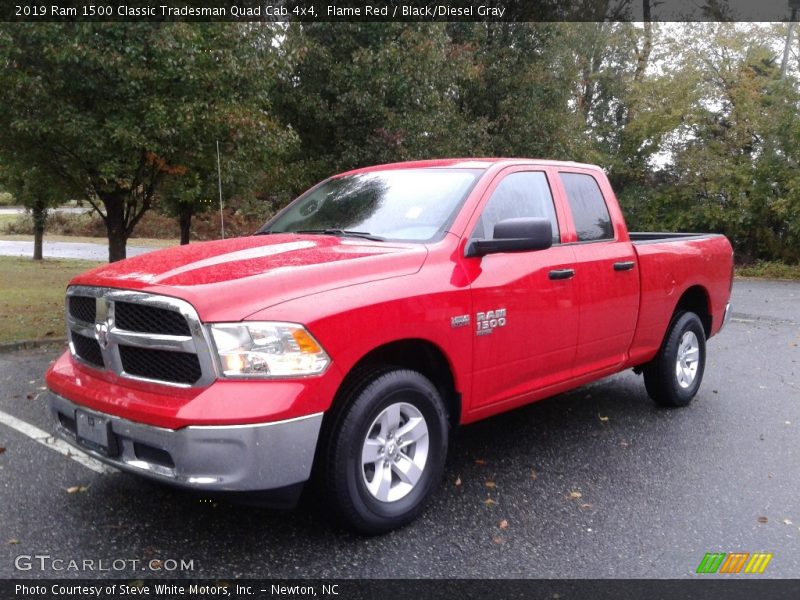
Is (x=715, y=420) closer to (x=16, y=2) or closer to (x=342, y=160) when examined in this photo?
(x=16, y=2)

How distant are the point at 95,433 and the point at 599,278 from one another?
10.4ft

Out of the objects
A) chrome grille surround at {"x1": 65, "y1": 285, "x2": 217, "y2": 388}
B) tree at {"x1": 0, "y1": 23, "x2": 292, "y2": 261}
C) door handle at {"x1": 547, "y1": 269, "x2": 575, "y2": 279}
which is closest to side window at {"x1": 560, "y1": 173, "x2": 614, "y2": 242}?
door handle at {"x1": 547, "y1": 269, "x2": 575, "y2": 279}

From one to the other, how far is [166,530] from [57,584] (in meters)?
0.58

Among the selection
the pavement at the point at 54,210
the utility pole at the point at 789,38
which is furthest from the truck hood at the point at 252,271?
the pavement at the point at 54,210

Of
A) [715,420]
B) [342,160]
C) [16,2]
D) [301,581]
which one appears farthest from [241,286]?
[342,160]

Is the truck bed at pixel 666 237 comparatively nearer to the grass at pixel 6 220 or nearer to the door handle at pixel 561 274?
the door handle at pixel 561 274

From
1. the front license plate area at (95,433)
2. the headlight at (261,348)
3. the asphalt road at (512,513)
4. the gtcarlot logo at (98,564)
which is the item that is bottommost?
the asphalt road at (512,513)

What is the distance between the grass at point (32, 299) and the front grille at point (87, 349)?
5.13m

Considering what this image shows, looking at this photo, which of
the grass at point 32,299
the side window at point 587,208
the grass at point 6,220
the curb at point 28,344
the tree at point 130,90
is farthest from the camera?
Result: the grass at point 6,220

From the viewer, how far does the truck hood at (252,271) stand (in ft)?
10.3

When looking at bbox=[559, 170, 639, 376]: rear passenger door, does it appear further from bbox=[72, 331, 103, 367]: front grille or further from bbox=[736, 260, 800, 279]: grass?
bbox=[736, 260, 800, 279]: grass

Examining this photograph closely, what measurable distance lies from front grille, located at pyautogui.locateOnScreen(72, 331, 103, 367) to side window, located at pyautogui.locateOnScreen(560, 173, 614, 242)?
9.96 ft

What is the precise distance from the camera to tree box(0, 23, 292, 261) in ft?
28.3

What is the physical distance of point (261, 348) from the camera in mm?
3098
